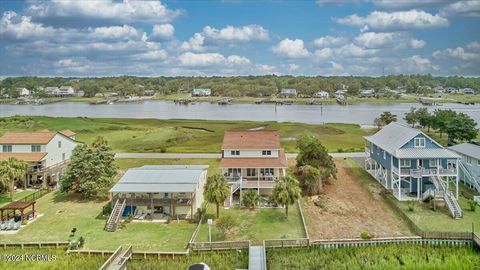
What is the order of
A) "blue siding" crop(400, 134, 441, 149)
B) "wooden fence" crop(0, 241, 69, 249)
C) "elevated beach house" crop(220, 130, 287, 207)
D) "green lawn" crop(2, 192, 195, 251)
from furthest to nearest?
"elevated beach house" crop(220, 130, 287, 207)
"blue siding" crop(400, 134, 441, 149)
"green lawn" crop(2, 192, 195, 251)
"wooden fence" crop(0, 241, 69, 249)

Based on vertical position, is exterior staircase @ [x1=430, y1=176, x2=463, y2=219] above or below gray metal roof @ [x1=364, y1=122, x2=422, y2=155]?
below

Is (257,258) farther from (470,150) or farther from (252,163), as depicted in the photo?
(470,150)

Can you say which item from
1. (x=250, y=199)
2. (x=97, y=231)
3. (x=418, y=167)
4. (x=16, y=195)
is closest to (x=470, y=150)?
(x=418, y=167)

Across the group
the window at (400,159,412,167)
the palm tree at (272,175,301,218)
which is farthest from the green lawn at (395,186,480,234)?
the palm tree at (272,175,301,218)

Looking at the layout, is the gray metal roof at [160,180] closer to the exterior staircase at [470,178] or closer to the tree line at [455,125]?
the exterior staircase at [470,178]

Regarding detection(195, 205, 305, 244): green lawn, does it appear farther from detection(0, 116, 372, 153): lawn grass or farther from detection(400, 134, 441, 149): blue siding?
detection(0, 116, 372, 153): lawn grass

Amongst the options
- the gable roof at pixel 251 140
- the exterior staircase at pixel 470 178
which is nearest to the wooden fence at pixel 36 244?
the gable roof at pixel 251 140
